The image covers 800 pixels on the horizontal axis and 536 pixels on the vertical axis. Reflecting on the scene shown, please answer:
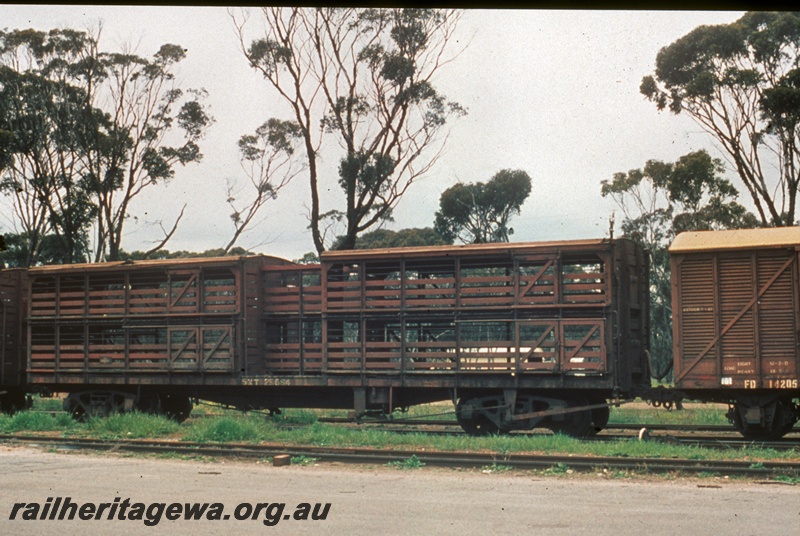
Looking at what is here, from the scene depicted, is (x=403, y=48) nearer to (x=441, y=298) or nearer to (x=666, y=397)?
(x=441, y=298)

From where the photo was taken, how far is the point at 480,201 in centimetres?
4228

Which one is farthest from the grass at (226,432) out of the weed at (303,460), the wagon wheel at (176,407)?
the wagon wheel at (176,407)

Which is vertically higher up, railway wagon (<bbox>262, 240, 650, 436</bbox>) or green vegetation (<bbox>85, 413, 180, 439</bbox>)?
railway wagon (<bbox>262, 240, 650, 436</bbox>)

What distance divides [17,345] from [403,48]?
15.6 m

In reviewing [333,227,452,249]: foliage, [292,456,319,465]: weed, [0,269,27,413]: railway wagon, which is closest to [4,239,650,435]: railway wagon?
[0,269,27,413]: railway wagon

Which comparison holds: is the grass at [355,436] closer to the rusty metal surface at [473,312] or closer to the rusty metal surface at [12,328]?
the rusty metal surface at [473,312]

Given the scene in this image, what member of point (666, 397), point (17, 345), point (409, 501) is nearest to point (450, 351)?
point (666, 397)

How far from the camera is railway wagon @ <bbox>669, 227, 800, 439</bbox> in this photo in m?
14.0

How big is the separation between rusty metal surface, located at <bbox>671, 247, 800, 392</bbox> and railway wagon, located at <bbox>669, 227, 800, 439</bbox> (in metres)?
0.02

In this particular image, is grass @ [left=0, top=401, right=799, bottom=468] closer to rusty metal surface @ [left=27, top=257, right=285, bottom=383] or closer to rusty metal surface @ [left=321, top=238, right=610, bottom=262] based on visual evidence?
rusty metal surface @ [left=27, top=257, right=285, bottom=383]

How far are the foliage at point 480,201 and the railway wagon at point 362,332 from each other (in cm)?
2428

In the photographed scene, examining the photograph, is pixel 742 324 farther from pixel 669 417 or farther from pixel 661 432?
pixel 669 417

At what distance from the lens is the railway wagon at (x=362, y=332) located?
589 inches

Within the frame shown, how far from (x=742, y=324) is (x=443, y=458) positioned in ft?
18.7
